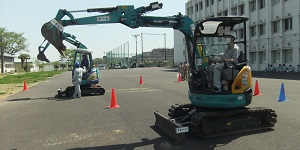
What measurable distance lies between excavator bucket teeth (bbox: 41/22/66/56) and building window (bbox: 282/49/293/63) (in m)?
29.9

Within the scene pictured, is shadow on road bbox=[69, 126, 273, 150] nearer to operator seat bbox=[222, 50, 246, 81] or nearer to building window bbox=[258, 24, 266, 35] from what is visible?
operator seat bbox=[222, 50, 246, 81]

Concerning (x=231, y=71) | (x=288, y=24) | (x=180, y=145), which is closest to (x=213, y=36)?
(x=231, y=71)

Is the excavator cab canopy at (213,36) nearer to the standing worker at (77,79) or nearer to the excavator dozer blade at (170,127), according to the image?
the excavator dozer blade at (170,127)

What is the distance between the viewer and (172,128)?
20.7 feet

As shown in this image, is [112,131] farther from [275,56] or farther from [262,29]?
[262,29]

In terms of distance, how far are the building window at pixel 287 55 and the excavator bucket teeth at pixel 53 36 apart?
29879mm

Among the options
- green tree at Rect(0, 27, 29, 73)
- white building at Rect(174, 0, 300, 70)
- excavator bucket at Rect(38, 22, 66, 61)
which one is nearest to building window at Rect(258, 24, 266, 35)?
white building at Rect(174, 0, 300, 70)

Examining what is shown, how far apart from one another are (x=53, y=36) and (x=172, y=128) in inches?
301

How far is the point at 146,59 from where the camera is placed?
108 meters

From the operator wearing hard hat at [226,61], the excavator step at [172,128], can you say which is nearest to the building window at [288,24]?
the operator wearing hard hat at [226,61]

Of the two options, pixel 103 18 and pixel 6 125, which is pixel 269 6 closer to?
pixel 103 18

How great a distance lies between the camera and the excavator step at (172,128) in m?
5.92

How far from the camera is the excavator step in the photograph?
19.4 feet

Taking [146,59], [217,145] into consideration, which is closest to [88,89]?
[217,145]
